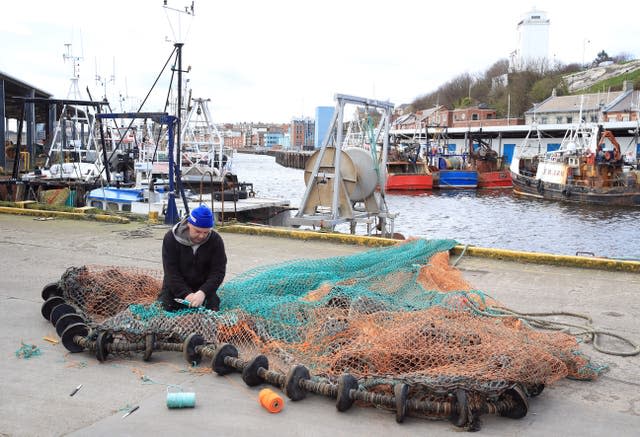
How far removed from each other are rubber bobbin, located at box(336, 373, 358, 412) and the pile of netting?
0.10m

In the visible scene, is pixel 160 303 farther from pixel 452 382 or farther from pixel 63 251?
pixel 63 251

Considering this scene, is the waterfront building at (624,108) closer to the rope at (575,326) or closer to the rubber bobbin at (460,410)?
the rope at (575,326)

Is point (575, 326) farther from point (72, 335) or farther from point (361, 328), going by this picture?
point (72, 335)

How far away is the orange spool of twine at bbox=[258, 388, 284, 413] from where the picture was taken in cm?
353

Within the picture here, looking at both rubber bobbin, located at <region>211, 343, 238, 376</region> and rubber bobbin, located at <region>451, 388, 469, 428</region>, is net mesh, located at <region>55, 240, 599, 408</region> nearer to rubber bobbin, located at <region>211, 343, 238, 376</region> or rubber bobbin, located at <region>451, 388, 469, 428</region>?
rubber bobbin, located at <region>451, 388, 469, 428</region>

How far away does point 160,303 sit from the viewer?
478 centimetres

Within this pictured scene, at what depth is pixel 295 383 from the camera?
3.68 meters

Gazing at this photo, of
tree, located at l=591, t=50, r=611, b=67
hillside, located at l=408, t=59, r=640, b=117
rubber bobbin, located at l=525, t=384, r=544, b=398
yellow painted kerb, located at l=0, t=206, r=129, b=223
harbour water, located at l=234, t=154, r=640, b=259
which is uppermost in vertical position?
tree, located at l=591, t=50, r=611, b=67

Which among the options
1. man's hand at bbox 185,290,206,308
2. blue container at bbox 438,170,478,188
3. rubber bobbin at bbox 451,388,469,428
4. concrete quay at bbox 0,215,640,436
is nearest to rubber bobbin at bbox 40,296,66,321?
concrete quay at bbox 0,215,640,436

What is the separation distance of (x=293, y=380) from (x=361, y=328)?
78 cm

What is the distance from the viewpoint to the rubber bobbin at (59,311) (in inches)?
192

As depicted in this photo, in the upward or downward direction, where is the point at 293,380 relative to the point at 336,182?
downward

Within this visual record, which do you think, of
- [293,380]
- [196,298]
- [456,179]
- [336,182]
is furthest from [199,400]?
[456,179]

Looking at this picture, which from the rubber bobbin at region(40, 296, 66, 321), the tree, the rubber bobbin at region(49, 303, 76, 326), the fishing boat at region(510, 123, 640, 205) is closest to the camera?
the rubber bobbin at region(49, 303, 76, 326)
